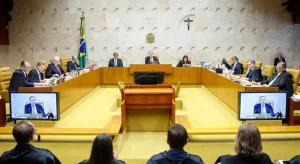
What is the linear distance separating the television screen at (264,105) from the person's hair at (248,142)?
3178 mm

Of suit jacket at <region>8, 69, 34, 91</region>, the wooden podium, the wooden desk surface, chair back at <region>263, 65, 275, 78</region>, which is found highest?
chair back at <region>263, 65, 275, 78</region>

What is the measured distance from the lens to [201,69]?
1209 cm

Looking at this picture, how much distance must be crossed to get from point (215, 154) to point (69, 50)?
1132 centimetres

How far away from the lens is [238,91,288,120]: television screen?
5867 mm

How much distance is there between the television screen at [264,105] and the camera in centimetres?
587

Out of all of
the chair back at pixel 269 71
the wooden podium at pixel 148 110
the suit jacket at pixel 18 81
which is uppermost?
the chair back at pixel 269 71

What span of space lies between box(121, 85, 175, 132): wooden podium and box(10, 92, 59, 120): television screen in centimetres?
120

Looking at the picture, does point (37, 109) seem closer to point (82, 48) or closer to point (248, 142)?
point (248, 142)

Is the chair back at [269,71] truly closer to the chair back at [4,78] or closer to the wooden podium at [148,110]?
the wooden podium at [148,110]

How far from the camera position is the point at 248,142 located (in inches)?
107

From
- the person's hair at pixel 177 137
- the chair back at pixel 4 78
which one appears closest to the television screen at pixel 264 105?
the person's hair at pixel 177 137

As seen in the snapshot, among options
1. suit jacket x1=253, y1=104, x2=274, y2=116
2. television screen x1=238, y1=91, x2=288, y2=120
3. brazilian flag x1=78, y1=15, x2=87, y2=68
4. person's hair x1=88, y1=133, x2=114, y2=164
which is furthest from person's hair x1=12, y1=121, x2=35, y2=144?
brazilian flag x1=78, y1=15, x2=87, y2=68

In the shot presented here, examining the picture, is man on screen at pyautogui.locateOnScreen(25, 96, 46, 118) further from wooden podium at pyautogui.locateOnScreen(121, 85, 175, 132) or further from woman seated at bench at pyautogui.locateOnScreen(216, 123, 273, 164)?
woman seated at bench at pyautogui.locateOnScreen(216, 123, 273, 164)

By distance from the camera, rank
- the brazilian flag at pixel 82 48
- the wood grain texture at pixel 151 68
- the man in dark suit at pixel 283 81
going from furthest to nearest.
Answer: the brazilian flag at pixel 82 48 < the wood grain texture at pixel 151 68 < the man in dark suit at pixel 283 81
